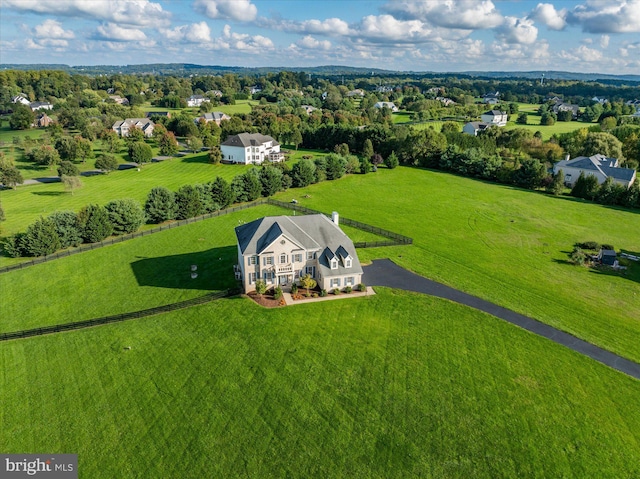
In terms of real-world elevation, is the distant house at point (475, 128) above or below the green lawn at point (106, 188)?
above

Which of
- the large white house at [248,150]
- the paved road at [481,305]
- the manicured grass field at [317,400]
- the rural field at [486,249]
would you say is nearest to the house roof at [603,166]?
the rural field at [486,249]

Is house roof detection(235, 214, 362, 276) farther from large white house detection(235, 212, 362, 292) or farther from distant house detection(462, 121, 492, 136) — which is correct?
distant house detection(462, 121, 492, 136)

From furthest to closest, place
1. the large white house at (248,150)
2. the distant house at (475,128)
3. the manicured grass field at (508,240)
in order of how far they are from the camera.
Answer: the distant house at (475,128), the large white house at (248,150), the manicured grass field at (508,240)

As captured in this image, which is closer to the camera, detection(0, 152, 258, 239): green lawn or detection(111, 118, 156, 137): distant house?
detection(0, 152, 258, 239): green lawn

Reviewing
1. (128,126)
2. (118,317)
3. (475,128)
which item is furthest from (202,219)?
(475,128)

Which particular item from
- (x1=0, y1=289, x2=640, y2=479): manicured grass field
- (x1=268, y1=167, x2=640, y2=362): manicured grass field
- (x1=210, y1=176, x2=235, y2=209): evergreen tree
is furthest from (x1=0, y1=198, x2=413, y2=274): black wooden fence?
(x1=0, y1=289, x2=640, y2=479): manicured grass field

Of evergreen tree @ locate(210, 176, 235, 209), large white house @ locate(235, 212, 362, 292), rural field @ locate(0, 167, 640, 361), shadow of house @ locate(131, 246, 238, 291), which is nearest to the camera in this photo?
rural field @ locate(0, 167, 640, 361)

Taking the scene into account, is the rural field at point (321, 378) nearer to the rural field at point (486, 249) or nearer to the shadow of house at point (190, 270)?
the shadow of house at point (190, 270)
